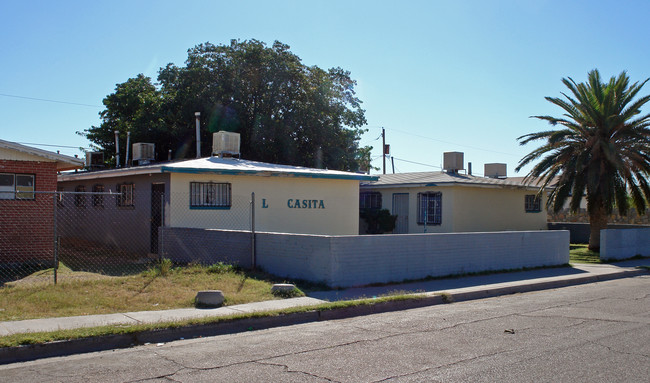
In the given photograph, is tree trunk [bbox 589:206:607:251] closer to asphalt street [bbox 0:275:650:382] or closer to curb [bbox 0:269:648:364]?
curb [bbox 0:269:648:364]

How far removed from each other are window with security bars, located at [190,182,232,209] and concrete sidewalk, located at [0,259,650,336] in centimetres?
677

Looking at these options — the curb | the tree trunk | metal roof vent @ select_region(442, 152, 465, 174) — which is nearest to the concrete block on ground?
the curb

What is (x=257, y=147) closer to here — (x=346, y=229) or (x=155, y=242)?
(x=346, y=229)

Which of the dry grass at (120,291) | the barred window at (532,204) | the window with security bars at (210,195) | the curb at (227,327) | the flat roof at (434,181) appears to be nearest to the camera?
the curb at (227,327)

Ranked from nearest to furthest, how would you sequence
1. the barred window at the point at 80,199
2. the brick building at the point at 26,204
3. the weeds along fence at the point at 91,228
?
1. the weeds along fence at the point at 91,228
2. the brick building at the point at 26,204
3. the barred window at the point at 80,199

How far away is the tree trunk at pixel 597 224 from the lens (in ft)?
73.7

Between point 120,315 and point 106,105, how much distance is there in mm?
32052

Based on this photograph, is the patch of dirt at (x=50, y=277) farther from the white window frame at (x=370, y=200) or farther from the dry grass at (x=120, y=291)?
the white window frame at (x=370, y=200)

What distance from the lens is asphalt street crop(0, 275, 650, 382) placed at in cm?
579

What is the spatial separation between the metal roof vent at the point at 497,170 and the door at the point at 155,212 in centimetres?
1948

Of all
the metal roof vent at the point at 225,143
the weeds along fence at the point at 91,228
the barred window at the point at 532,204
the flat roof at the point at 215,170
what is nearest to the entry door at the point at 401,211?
the flat roof at the point at 215,170

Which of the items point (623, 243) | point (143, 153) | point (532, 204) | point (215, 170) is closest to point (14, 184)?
point (215, 170)

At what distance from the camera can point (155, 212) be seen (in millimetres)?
16641

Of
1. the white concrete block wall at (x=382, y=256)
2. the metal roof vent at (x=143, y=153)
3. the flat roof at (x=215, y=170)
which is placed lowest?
the white concrete block wall at (x=382, y=256)
